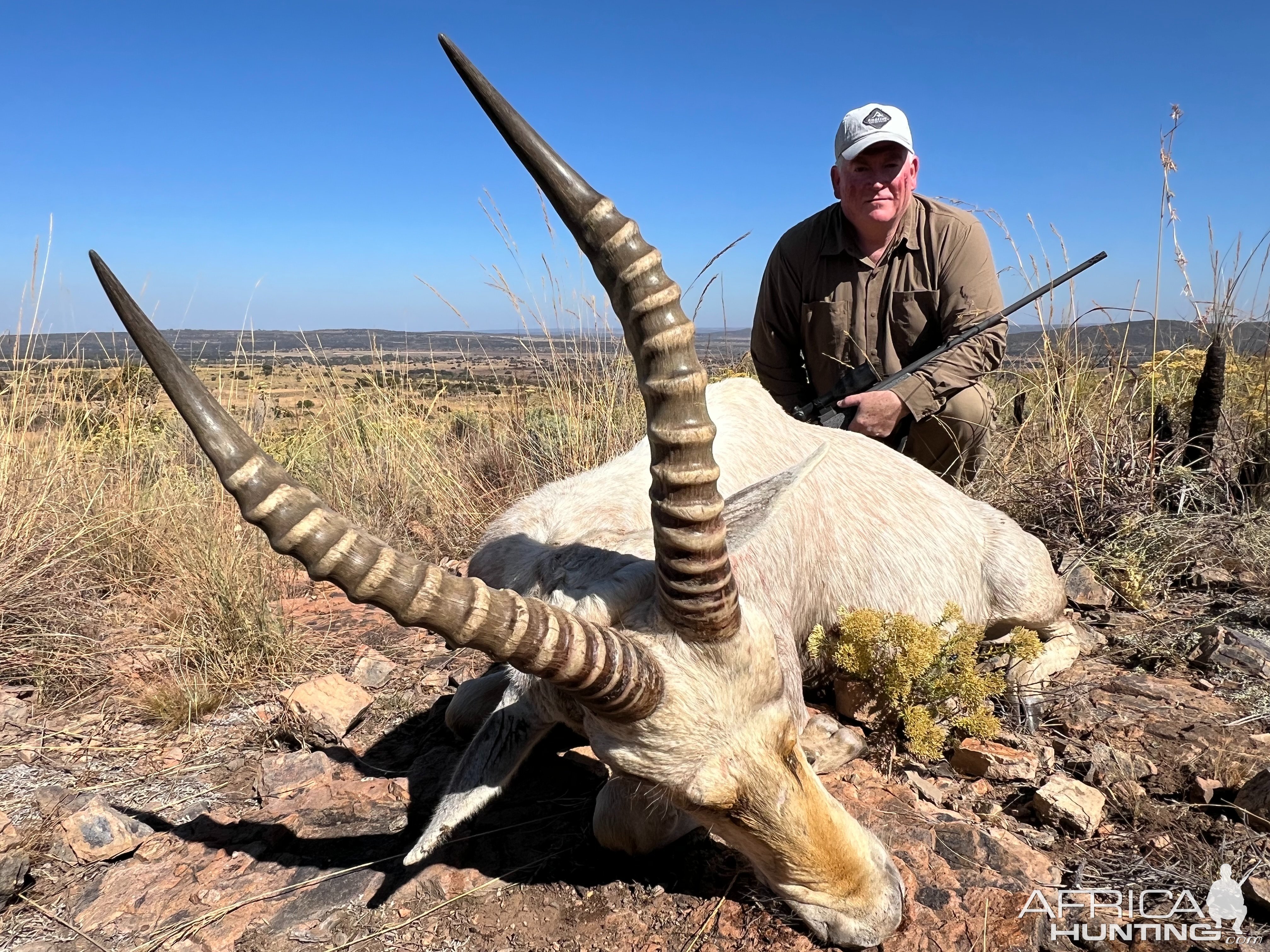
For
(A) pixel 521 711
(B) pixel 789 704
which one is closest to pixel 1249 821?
(B) pixel 789 704

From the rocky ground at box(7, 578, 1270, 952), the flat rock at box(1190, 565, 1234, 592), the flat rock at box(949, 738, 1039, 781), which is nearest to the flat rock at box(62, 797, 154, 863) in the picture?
the rocky ground at box(7, 578, 1270, 952)

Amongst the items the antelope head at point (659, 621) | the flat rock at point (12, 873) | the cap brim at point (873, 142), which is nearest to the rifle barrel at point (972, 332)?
the cap brim at point (873, 142)

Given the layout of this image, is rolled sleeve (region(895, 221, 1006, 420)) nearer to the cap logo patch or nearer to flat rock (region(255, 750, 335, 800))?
the cap logo patch

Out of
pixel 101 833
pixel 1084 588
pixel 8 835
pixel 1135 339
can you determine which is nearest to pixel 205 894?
pixel 101 833

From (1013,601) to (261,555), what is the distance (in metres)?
4.29

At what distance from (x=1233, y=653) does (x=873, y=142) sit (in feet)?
11.5

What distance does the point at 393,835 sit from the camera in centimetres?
293

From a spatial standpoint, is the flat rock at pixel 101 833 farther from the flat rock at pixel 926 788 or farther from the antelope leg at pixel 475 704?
the flat rock at pixel 926 788

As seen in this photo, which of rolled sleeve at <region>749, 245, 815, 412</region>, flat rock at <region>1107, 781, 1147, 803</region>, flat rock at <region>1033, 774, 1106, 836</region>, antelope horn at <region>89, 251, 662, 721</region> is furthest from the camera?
rolled sleeve at <region>749, 245, 815, 412</region>

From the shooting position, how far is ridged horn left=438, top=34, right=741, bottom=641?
1.60 meters

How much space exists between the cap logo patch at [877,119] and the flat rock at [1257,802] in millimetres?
4171

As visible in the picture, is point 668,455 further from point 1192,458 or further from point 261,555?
point 1192,458

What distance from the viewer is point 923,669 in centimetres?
306

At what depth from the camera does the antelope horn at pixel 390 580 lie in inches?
61.2
